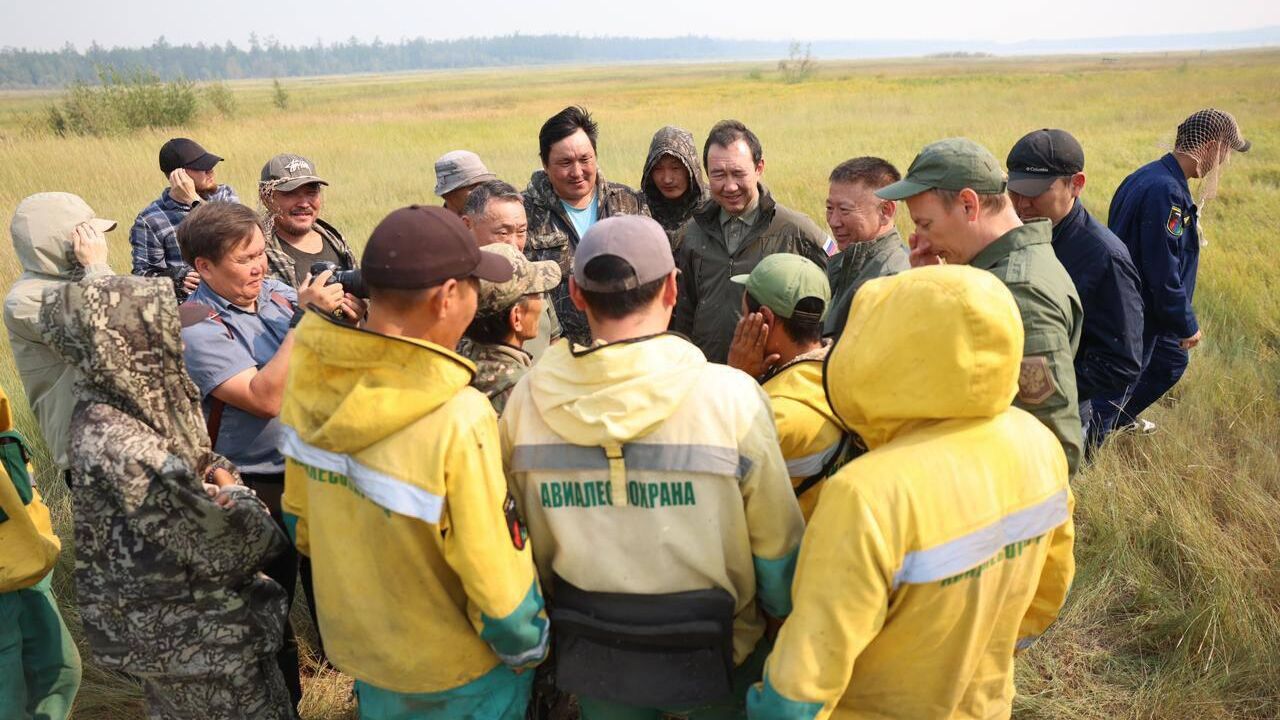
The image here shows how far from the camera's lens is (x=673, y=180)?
4.66 m

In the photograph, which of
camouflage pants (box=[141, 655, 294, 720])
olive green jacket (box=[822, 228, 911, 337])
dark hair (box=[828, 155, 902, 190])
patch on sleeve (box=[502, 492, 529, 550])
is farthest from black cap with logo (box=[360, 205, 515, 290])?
dark hair (box=[828, 155, 902, 190])

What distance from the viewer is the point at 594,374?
1786 mm

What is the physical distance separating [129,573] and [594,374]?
4.99ft

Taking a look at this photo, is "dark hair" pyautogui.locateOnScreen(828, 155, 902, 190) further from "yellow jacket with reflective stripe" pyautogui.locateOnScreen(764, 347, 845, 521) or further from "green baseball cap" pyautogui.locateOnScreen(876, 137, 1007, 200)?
"yellow jacket with reflective stripe" pyautogui.locateOnScreen(764, 347, 845, 521)

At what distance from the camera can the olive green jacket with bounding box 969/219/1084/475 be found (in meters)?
2.47

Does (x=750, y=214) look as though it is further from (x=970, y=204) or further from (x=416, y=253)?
(x=416, y=253)

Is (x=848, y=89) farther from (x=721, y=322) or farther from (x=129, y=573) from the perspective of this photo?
(x=129, y=573)

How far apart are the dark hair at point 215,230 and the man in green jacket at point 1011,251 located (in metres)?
2.32

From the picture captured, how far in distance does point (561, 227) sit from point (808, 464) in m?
2.64

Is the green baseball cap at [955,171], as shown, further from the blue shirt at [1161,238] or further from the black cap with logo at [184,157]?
the black cap with logo at [184,157]

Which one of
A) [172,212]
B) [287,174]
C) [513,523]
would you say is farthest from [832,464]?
[172,212]

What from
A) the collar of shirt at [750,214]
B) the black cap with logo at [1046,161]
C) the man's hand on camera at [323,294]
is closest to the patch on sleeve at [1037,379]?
the black cap with logo at [1046,161]

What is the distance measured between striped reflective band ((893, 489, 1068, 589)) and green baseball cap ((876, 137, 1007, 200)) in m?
1.26

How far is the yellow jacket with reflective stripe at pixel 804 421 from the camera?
2244 mm
